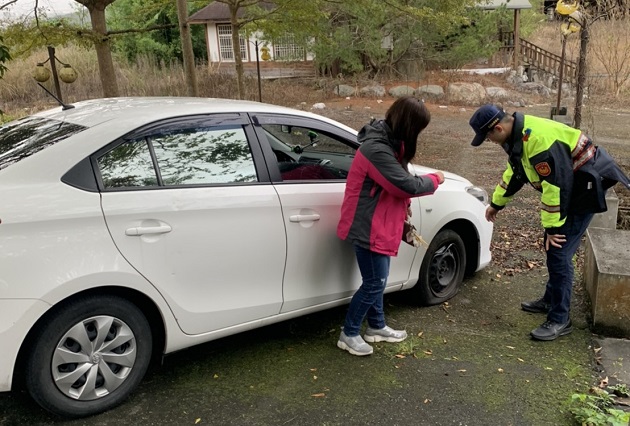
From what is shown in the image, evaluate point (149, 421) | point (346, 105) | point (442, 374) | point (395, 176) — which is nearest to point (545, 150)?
point (395, 176)

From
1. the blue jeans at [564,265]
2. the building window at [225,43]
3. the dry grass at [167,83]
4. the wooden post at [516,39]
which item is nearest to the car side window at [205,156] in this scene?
the blue jeans at [564,265]

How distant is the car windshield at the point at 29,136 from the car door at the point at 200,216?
11.7 inches

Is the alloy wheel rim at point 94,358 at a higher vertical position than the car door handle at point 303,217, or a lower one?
lower

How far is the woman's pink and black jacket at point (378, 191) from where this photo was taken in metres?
3.16

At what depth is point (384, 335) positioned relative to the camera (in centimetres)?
374

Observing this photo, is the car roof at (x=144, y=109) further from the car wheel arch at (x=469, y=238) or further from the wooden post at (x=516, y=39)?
the wooden post at (x=516, y=39)

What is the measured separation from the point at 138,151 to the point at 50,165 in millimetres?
449

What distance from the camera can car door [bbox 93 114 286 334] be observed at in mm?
2770

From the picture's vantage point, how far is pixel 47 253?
248cm

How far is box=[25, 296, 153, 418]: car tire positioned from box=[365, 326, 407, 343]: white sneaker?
1.52m

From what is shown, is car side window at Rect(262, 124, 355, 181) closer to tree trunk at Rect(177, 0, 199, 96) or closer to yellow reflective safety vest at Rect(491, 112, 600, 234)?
yellow reflective safety vest at Rect(491, 112, 600, 234)

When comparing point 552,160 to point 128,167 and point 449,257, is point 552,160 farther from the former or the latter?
point 128,167

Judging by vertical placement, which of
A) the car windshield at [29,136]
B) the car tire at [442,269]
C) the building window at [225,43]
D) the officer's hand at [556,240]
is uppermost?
the building window at [225,43]

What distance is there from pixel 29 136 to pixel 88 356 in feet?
4.14
